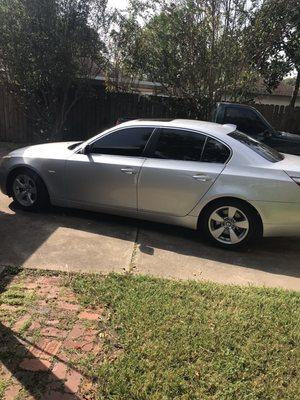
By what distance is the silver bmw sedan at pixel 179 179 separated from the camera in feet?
16.8

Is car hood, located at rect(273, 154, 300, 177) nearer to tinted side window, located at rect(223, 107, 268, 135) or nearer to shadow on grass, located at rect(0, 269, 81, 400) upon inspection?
shadow on grass, located at rect(0, 269, 81, 400)

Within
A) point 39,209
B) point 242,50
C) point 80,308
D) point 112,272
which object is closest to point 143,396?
point 80,308

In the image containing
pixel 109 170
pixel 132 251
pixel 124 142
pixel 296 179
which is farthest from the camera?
pixel 124 142

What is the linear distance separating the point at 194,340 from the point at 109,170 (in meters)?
2.94

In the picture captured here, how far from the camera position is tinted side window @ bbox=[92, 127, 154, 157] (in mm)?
5746

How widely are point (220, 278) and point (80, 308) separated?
161 cm

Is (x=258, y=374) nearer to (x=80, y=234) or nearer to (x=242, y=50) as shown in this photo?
(x=80, y=234)

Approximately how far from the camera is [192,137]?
5.53 meters

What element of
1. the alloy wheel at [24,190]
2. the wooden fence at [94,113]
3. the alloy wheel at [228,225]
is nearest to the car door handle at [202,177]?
the alloy wheel at [228,225]

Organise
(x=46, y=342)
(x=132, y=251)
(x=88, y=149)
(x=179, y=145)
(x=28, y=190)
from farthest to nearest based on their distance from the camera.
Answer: (x=28, y=190) → (x=88, y=149) → (x=179, y=145) → (x=132, y=251) → (x=46, y=342)

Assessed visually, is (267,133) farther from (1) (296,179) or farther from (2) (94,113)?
(2) (94,113)

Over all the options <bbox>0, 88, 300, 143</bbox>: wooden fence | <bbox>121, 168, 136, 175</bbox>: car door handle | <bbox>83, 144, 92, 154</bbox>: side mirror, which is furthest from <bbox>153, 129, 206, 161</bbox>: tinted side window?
<bbox>0, 88, 300, 143</bbox>: wooden fence

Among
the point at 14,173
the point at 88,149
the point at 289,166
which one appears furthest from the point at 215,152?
the point at 14,173

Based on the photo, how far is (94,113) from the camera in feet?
43.7
